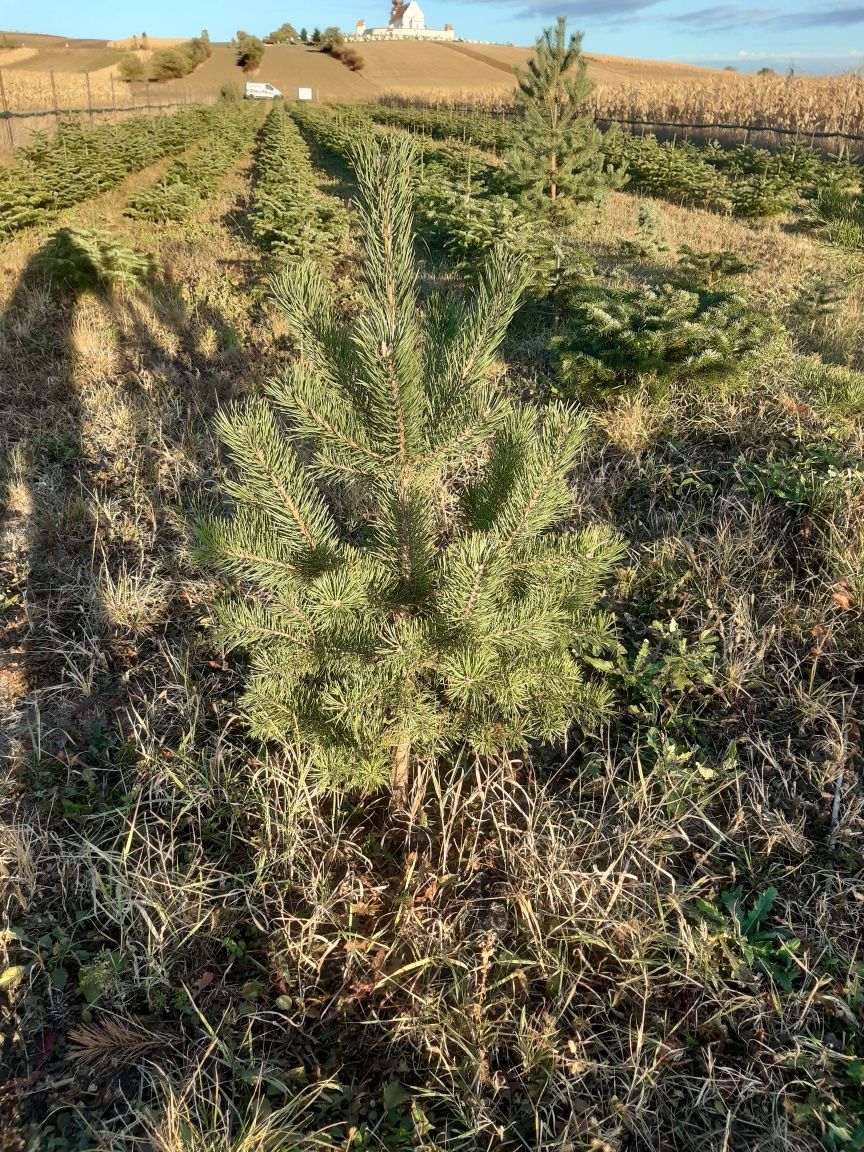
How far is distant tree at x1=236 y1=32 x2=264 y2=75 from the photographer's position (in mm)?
69938

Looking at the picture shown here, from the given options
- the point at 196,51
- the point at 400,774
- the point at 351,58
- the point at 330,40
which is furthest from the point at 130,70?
the point at 400,774

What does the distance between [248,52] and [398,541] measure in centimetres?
9200

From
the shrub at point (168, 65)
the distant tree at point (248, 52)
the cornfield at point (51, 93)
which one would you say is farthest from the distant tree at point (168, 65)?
the cornfield at point (51, 93)

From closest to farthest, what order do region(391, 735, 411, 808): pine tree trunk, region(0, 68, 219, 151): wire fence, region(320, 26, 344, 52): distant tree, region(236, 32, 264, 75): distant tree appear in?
region(391, 735, 411, 808): pine tree trunk → region(0, 68, 219, 151): wire fence → region(236, 32, 264, 75): distant tree → region(320, 26, 344, 52): distant tree

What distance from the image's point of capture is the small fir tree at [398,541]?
153 cm

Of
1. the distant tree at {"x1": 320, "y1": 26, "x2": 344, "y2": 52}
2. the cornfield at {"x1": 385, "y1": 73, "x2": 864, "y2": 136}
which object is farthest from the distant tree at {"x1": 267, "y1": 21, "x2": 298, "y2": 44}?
the cornfield at {"x1": 385, "y1": 73, "x2": 864, "y2": 136}

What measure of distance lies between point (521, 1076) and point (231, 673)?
6.10ft

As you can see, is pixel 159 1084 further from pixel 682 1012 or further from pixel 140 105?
pixel 140 105

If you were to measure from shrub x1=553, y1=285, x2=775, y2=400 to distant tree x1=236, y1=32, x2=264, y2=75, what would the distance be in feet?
269

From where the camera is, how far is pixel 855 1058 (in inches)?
65.7

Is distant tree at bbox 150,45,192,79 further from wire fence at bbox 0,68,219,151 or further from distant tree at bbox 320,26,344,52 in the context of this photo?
distant tree at bbox 320,26,344,52

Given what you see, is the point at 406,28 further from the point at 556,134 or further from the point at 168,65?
the point at 556,134

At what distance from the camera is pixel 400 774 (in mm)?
2371

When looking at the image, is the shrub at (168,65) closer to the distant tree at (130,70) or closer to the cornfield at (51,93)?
the distant tree at (130,70)
